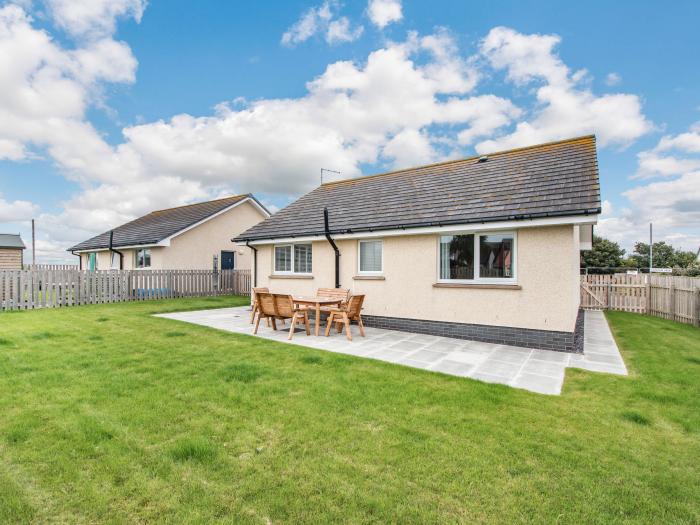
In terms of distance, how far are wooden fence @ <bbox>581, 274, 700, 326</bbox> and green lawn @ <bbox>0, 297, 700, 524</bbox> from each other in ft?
26.8

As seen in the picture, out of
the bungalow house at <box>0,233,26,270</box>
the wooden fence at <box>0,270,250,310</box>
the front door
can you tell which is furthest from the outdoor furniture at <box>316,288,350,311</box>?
the bungalow house at <box>0,233,26,270</box>

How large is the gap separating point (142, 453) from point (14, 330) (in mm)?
9030

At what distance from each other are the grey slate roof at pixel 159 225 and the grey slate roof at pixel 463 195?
10057 millimetres

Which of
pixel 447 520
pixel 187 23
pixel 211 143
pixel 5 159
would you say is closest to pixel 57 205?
pixel 5 159

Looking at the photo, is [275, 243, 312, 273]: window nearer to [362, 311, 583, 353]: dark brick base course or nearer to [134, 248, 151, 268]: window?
[362, 311, 583, 353]: dark brick base course

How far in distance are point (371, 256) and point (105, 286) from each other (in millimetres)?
12901

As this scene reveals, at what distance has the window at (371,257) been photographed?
428 inches

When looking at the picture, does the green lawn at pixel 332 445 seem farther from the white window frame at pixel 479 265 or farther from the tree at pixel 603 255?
the tree at pixel 603 255

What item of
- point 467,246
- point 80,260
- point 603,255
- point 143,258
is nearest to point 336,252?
point 467,246

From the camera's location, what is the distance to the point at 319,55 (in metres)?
15.1

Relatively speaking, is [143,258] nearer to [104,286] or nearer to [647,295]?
[104,286]

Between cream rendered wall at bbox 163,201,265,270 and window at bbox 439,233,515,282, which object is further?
cream rendered wall at bbox 163,201,265,270

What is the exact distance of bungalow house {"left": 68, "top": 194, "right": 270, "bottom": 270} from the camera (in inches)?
845

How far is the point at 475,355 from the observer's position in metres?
7.29
